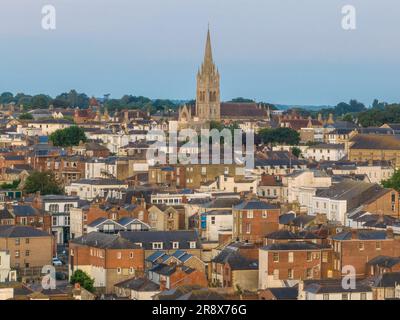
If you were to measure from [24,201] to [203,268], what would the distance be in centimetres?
1496

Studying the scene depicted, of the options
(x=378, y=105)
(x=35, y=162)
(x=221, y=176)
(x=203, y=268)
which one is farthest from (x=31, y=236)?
(x=378, y=105)

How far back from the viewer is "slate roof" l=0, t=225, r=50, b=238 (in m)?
36.1

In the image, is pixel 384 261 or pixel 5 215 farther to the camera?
pixel 5 215

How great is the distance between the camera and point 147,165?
202 ft

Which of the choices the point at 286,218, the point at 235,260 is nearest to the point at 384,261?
the point at 235,260

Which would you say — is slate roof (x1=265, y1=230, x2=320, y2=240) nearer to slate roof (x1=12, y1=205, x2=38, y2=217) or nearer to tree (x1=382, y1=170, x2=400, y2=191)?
slate roof (x1=12, y1=205, x2=38, y2=217)

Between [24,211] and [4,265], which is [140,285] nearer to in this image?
[4,265]

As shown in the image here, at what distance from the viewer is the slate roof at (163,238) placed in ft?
115

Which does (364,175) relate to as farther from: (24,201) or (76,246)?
(76,246)

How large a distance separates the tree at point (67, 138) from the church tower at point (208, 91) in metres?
35.6

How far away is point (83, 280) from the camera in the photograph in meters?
31.4

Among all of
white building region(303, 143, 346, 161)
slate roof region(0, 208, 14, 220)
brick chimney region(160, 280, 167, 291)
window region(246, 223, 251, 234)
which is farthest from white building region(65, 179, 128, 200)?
white building region(303, 143, 346, 161)

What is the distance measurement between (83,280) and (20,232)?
5560 millimetres
